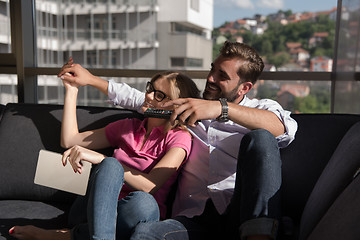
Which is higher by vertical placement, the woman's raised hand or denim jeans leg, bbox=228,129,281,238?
the woman's raised hand

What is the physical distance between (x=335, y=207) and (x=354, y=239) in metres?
0.14

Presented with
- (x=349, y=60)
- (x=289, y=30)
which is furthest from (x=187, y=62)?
(x=349, y=60)

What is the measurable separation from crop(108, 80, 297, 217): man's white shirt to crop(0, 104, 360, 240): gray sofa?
0.46ft

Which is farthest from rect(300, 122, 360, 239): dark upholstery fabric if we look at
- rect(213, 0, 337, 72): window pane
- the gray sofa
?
rect(213, 0, 337, 72): window pane

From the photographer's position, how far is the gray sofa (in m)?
0.98

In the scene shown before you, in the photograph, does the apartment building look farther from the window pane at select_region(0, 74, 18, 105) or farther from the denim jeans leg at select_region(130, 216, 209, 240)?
the denim jeans leg at select_region(130, 216, 209, 240)

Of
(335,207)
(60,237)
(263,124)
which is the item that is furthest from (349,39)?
(60,237)

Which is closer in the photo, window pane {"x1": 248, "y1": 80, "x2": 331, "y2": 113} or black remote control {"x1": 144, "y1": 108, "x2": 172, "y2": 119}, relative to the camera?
black remote control {"x1": 144, "y1": 108, "x2": 172, "y2": 119}

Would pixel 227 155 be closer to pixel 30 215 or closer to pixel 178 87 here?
pixel 178 87

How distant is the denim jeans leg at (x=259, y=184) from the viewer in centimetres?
104

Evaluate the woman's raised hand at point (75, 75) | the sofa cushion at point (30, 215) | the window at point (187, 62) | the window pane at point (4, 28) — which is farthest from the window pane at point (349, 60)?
the window at point (187, 62)

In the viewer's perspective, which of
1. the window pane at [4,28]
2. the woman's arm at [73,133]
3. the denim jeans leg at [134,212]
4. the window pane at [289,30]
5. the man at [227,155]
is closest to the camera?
the man at [227,155]

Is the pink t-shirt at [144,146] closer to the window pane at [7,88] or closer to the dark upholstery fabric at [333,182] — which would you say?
the dark upholstery fabric at [333,182]

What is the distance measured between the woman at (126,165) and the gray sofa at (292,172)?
0.09m
